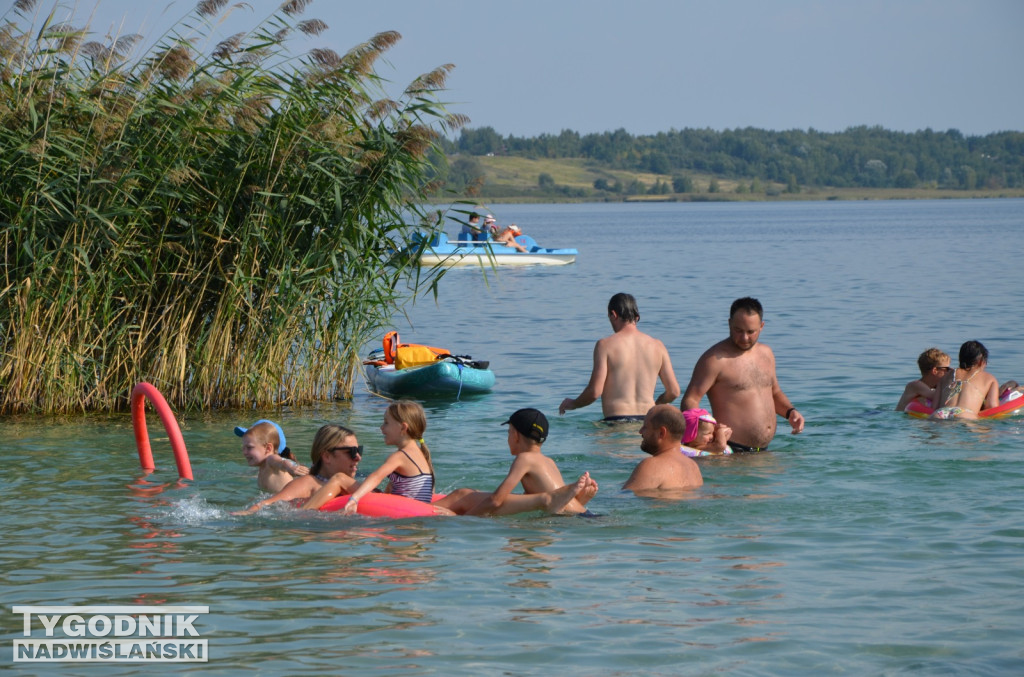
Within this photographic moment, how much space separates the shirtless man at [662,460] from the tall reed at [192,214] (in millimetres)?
4282

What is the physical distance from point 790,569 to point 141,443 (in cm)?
521

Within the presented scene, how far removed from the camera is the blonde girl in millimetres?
7621

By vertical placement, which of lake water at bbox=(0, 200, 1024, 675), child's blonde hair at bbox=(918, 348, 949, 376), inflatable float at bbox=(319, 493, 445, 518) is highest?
child's blonde hair at bbox=(918, 348, 949, 376)

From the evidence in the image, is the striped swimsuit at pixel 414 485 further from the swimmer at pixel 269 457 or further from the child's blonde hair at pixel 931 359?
the child's blonde hair at pixel 931 359

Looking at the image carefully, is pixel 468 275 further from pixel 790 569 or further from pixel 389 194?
pixel 790 569

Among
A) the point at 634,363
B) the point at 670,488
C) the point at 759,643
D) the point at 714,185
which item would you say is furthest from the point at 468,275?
the point at 714,185

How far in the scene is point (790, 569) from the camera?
655cm

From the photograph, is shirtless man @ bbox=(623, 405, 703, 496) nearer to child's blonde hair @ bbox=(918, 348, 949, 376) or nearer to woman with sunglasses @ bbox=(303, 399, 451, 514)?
woman with sunglasses @ bbox=(303, 399, 451, 514)

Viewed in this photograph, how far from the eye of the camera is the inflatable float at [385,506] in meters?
7.62

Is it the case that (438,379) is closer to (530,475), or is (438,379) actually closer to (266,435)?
(266,435)

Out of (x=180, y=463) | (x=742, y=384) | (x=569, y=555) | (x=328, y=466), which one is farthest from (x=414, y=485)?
(x=742, y=384)

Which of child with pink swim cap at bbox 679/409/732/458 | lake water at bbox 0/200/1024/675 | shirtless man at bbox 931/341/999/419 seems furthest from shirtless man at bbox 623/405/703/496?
shirtless man at bbox 931/341/999/419

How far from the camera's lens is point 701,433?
29.8 ft

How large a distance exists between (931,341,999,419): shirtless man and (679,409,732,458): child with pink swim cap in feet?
10.1
